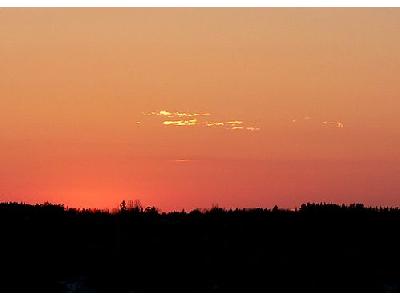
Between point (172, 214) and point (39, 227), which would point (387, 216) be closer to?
point (172, 214)

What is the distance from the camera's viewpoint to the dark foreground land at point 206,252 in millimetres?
42938

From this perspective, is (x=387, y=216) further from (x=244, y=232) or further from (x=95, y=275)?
(x=95, y=275)

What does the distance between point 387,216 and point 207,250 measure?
859 cm

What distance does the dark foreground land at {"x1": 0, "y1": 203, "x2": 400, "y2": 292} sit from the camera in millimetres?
42938

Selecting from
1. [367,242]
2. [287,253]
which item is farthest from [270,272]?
[367,242]

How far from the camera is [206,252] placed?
45188 millimetres

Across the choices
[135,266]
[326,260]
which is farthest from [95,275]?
[326,260]

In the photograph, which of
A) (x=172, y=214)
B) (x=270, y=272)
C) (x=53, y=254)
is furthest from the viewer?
(x=172, y=214)

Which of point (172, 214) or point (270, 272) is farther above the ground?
point (172, 214)

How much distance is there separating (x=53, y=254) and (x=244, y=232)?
284 inches

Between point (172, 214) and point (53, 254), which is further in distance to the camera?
point (172, 214)

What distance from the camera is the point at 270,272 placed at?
43.3 meters

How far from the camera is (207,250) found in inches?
1789

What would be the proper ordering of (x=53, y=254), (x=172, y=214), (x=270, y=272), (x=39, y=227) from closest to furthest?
1. (x=270, y=272)
2. (x=53, y=254)
3. (x=39, y=227)
4. (x=172, y=214)
